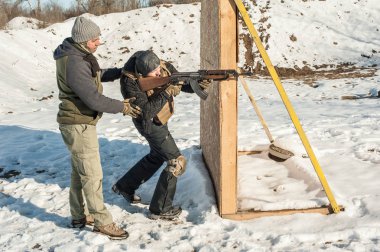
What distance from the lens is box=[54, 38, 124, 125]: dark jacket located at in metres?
3.26

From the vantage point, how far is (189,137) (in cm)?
679

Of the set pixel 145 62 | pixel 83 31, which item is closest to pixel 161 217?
pixel 145 62

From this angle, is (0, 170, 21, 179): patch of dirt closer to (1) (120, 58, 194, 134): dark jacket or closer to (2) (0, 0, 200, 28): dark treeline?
(1) (120, 58, 194, 134): dark jacket

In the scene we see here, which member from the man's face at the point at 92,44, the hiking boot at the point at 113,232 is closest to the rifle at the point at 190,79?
the man's face at the point at 92,44

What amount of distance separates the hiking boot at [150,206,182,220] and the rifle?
3.68ft

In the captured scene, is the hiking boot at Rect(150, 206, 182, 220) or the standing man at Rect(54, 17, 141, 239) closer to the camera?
the standing man at Rect(54, 17, 141, 239)

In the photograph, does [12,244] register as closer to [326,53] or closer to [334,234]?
[334,234]

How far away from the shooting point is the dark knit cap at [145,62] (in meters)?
3.59

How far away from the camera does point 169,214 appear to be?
3914mm

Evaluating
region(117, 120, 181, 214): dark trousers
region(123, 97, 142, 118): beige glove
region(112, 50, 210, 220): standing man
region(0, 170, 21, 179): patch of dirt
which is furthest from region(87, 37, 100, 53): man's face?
region(0, 170, 21, 179): patch of dirt

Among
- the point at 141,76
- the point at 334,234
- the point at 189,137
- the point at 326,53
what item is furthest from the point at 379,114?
the point at 326,53

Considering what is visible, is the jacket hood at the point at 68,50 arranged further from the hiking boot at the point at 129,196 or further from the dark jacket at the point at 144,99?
the hiking boot at the point at 129,196

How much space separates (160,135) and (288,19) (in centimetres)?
1437

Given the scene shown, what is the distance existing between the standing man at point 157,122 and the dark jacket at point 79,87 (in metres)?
0.27
